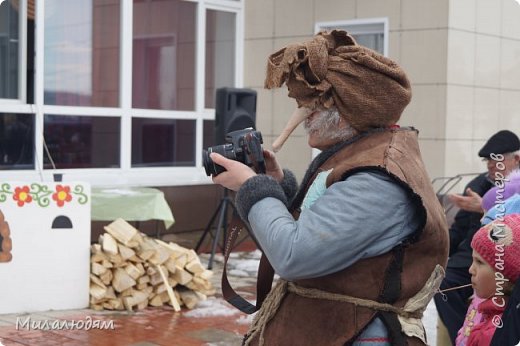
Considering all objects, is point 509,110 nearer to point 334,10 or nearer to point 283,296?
point 334,10

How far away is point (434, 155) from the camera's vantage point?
9828 mm

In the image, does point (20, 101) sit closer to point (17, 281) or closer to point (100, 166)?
point (100, 166)

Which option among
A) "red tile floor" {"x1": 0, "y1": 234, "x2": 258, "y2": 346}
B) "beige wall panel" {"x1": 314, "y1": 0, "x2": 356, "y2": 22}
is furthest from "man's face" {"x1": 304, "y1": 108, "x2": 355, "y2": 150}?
"beige wall panel" {"x1": 314, "y1": 0, "x2": 356, "y2": 22}

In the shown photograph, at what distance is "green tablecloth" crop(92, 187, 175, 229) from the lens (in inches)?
311

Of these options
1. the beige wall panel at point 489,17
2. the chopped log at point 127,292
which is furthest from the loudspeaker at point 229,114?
the beige wall panel at point 489,17

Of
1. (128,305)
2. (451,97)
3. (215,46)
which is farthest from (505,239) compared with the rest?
(215,46)

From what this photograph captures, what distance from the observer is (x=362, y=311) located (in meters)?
2.29

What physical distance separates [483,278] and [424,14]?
7027mm

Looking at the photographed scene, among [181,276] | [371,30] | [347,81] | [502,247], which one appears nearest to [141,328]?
[181,276]

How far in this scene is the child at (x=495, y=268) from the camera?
10.6 feet

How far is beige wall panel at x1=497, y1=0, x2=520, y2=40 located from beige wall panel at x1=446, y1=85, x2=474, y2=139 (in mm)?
962

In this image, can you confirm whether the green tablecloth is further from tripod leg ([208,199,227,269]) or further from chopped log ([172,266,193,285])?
chopped log ([172,266,193,285])

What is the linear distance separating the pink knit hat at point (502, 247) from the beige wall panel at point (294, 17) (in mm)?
7785

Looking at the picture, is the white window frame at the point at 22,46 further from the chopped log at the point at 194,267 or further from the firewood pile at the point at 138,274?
the chopped log at the point at 194,267
